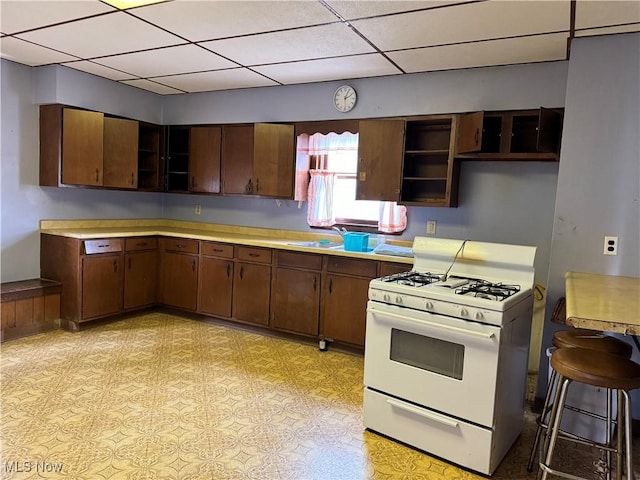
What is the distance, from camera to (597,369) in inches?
76.0

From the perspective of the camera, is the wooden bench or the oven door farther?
the wooden bench

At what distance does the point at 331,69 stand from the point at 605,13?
207 cm

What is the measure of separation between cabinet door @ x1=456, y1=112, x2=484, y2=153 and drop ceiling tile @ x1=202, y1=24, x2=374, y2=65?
94 cm

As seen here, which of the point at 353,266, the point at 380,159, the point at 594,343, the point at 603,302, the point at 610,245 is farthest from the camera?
the point at 380,159

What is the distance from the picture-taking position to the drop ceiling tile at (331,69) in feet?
12.1

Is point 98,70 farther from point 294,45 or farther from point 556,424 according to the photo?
point 556,424

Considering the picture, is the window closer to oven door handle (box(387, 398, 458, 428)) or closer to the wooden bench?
oven door handle (box(387, 398, 458, 428))

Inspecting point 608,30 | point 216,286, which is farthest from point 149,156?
point 608,30

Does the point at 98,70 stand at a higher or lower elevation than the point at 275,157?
higher

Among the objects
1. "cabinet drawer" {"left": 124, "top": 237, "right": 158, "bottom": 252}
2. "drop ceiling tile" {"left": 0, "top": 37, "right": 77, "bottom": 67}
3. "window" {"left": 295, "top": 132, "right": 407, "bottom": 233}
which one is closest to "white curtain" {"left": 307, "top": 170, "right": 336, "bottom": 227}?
"window" {"left": 295, "top": 132, "right": 407, "bottom": 233}

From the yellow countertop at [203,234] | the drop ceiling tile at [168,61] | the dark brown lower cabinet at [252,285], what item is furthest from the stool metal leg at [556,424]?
the drop ceiling tile at [168,61]

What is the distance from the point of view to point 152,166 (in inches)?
212

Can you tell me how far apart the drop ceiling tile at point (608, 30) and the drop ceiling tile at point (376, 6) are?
0.93 meters

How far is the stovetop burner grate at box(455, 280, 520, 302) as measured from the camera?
237 cm
